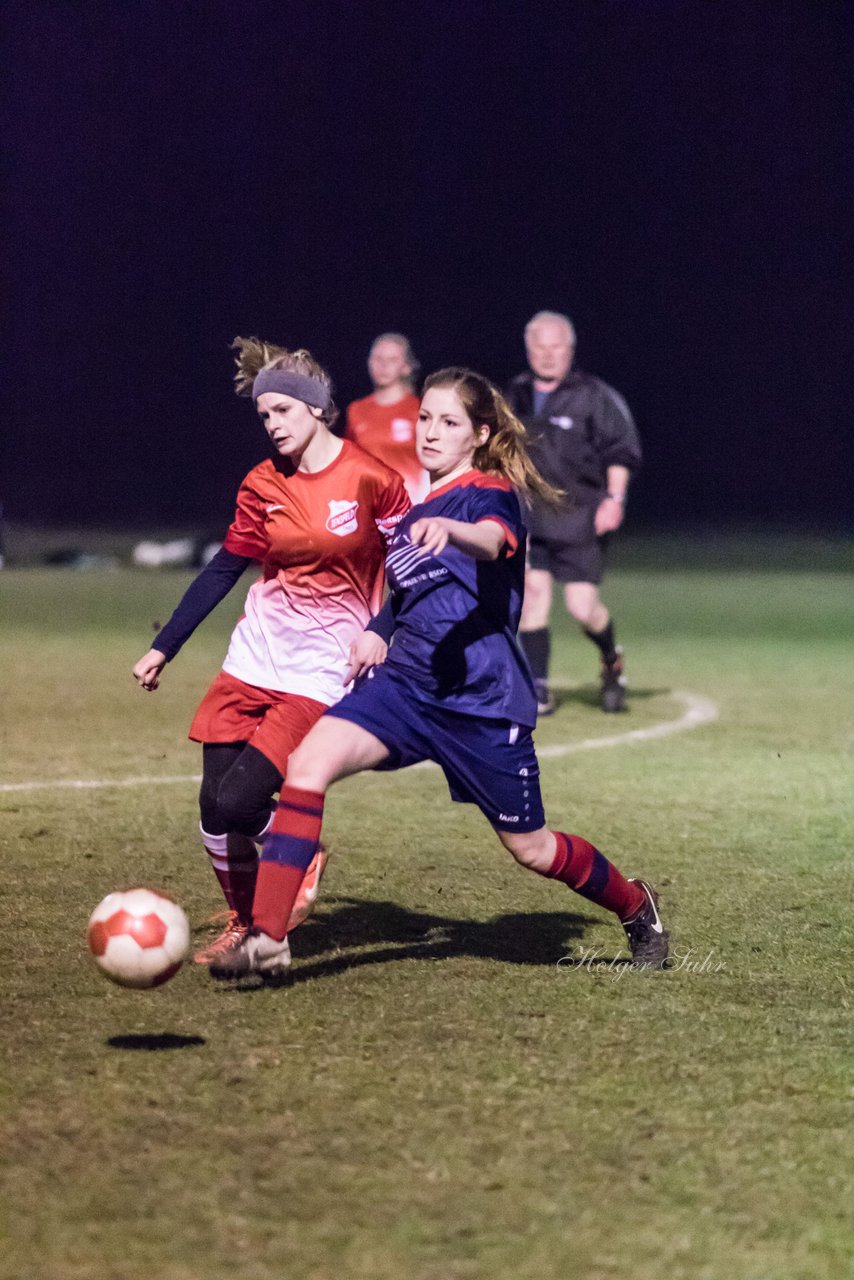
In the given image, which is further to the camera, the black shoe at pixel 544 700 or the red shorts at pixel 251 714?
the black shoe at pixel 544 700

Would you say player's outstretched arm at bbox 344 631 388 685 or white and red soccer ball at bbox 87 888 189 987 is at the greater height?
player's outstretched arm at bbox 344 631 388 685

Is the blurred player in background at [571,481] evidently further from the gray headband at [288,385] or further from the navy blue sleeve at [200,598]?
the gray headband at [288,385]

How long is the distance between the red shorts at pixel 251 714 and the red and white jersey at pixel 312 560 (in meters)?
0.03

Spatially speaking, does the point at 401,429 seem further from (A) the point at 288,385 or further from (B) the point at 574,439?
(A) the point at 288,385

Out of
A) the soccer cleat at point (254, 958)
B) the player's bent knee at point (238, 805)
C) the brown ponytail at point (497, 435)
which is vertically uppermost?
the brown ponytail at point (497, 435)

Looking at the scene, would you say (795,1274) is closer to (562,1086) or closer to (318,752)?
(562,1086)

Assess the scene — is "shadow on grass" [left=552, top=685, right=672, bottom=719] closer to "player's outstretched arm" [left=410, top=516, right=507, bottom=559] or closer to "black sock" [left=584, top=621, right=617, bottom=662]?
"black sock" [left=584, top=621, right=617, bottom=662]

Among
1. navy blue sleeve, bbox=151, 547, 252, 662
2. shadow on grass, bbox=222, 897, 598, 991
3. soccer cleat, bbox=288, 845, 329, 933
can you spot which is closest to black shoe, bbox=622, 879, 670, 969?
shadow on grass, bbox=222, 897, 598, 991

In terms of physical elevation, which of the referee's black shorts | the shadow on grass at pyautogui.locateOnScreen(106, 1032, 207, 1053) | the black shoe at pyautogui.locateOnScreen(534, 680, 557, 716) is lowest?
the black shoe at pyautogui.locateOnScreen(534, 680, 557, 716)

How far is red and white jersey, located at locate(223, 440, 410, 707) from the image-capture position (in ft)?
16.5

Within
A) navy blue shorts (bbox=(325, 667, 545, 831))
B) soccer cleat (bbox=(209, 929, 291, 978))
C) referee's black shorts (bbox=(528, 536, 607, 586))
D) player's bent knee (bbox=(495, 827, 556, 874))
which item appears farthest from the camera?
referee's black shorts (bbox=(528, 536, 607, 586))

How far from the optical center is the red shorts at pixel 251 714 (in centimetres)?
494

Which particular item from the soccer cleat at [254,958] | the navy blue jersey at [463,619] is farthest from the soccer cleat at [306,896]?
the navy blue jersey at [463,619]

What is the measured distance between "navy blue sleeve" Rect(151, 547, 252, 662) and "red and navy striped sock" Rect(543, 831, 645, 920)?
4.01ft
